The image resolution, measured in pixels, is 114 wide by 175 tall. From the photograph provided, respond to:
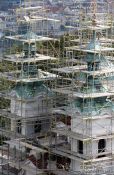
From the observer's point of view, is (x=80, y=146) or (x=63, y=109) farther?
(x=63, y=109)

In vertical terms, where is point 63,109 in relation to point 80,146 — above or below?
above

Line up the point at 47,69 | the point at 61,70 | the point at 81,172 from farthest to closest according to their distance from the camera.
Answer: the point at 47,69 < the point at 61,70 < the point at 81,172

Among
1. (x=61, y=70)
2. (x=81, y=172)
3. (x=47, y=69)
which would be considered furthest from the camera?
(x=47, y=69)

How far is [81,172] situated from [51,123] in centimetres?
508

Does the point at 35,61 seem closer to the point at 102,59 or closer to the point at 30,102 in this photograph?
the point at 30,102

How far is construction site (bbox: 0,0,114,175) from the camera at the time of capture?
112 ft

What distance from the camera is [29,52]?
38.9 metres

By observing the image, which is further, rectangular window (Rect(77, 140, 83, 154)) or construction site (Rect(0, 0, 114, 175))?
rectangular window (Rect(77, 140, 83, 154))

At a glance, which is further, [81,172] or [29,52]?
[29,52]

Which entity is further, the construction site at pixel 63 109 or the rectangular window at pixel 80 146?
the rectangular window at pixel 80 146

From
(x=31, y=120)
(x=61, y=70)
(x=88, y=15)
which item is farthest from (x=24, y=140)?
(x=88, y=15)

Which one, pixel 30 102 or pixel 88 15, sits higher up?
pixel 88 15

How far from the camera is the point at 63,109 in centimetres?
3588

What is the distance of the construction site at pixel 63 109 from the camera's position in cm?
3419
